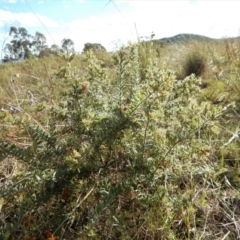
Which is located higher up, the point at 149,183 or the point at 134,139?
the point at 134,139

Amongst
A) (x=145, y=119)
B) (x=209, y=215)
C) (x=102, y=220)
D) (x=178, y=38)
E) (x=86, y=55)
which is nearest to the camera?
(x=145, y=119)

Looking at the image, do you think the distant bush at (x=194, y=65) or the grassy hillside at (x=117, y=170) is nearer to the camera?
the grassy hillside at (x=117, y=170)

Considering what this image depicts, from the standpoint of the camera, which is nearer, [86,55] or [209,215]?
[209,215]

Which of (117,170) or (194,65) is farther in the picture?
(194,65)

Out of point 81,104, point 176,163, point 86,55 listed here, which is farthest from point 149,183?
point 86,55

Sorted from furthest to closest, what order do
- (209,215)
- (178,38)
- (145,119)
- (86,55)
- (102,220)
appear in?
(178,38) → (86,55) → (209,215) → (102,220) → (145,119)

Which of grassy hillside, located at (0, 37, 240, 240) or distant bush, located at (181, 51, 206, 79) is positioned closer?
grassy hillside, located at (0, 37, 240, 240)

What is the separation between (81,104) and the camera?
137cm

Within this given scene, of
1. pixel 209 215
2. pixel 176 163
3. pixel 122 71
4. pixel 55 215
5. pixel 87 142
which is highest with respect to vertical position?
pixel 122 71

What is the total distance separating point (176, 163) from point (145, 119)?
0.30 metres

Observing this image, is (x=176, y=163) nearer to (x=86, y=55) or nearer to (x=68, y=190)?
(x=68, y=190)

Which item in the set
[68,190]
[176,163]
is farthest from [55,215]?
[176,163]

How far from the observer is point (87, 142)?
1.40m

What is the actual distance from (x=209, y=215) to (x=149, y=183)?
0.39m
